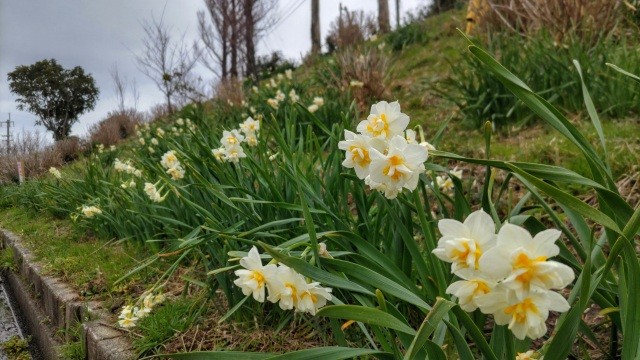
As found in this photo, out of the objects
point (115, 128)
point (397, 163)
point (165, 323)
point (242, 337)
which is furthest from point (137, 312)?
point (115, 128)

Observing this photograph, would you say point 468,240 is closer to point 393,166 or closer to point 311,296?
point 393,166

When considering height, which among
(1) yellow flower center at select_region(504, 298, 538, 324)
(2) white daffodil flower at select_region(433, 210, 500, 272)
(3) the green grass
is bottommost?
(3) the green grass

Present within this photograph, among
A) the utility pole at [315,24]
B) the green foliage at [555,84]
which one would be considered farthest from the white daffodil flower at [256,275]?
the utility pole at [315,24]

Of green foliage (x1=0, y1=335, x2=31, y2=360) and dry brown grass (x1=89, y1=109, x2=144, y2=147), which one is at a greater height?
dry brown grass (x1=89, y1=109, x2=144, y2=147)

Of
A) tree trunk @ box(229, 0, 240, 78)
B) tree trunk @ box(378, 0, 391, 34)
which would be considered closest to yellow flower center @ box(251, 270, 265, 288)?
tree trunk @ box(378, 0, 391, 34)

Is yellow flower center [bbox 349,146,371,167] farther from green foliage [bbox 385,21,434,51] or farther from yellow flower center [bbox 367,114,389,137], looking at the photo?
green foliage [bbox 385,21,434,51]

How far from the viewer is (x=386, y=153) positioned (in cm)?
95

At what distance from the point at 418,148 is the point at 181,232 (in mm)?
2065

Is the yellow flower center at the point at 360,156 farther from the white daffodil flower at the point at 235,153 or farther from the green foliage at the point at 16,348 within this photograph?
the green foliage at the point at 16,348

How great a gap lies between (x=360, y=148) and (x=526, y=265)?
16.6 inches

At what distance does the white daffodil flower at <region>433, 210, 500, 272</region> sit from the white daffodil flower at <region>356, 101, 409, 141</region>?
350 millimetres

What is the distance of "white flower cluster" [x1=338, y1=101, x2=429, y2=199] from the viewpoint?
863 mm

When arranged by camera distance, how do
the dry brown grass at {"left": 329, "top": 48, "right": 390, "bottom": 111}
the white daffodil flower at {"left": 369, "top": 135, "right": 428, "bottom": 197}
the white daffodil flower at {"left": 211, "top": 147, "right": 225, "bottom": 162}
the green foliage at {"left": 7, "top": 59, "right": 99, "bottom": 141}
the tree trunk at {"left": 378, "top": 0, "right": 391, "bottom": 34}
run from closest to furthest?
1. the white daffodil flower at {"left": 369, "top": 135, "right": 428, "bottom": 197}
2. the white daffodil flower at {"left": 211, "top": 147, "right": 225, "bottom": 162}
3. the dry brown grass at {"left": 329, "top": 48, "right": 390, "bottom": 111}
4. the green foliage at {"left": 7, "top": 59, "right": 99, "bottom": 141}
5. the tree trunk at {"left": 378, "top": 0, "right": 391, "bottom": 34}

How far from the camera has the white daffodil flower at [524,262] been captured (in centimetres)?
59
